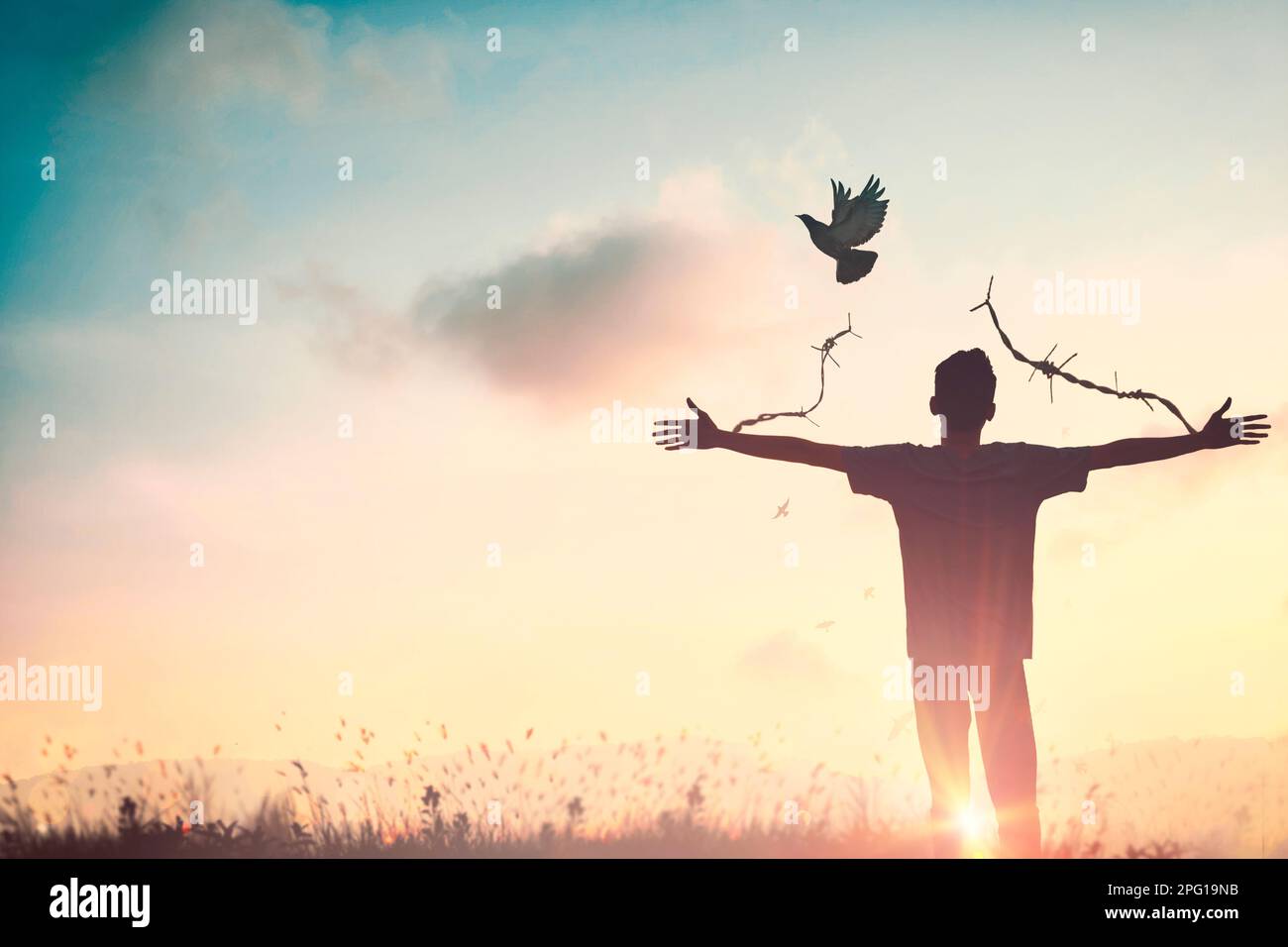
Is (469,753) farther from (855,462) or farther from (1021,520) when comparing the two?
(1021,520)

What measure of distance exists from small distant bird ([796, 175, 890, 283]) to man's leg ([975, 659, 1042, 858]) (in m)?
3.12

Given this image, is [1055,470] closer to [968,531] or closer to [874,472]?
[968,531]

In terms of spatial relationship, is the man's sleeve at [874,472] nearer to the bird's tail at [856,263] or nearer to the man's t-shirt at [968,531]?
the man's t-shirt at [968,531]

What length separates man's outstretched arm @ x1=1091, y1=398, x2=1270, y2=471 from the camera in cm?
823

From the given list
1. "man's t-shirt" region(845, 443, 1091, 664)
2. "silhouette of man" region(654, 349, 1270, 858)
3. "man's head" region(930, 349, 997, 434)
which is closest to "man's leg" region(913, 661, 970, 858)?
"silhouette of man" region(654, 349, 1270, 858)

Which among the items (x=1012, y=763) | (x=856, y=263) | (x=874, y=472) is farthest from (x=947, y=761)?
(x=856, y=263)

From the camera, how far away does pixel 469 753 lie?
9484 mm

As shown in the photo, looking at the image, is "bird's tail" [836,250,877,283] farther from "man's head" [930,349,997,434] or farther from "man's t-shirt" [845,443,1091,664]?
"man's t-shirt" [845,443,1091,664]

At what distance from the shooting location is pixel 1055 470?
8.18m

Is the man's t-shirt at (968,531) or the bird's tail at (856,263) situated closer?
the man's t-shirt at (968,531)

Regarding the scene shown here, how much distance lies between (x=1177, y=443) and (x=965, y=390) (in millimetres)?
1604

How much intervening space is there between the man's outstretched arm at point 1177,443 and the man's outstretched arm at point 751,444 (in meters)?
1.90

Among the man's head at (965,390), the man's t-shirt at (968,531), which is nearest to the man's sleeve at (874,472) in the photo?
the man's t-shirt at (968,531)

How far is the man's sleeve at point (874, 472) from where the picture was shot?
8.14 meters
